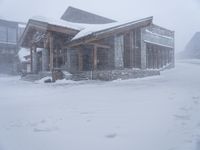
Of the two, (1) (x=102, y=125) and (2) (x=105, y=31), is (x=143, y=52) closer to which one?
(2) (x=105, y=31)

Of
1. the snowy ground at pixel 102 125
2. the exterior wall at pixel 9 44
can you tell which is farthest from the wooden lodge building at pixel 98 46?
the snowy ground at pixel 102 125

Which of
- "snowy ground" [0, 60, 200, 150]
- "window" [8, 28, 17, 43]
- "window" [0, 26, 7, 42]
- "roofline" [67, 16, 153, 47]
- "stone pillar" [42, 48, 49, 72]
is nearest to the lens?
"snowy ground" [0, 60, 200, 150]

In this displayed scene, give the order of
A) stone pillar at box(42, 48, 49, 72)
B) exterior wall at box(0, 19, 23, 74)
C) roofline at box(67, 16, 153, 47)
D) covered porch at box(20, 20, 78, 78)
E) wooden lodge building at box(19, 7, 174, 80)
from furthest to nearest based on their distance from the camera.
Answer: exterior wall at box(0, 19, 23, 74)
stone pillar at box(42, 48, 49, 72)
covered porch at box(20, 20, 78, 78)
wooden lodge building at box(19, 7, 174, 80)
roofline at box(67, 16, 153, 47)

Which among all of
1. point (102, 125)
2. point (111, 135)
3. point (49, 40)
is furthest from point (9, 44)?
A: point (111, 135)

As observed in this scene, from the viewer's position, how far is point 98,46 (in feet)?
39.1

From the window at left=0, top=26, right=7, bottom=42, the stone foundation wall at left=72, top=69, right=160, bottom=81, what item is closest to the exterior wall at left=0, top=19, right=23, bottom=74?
the window at left=0, top=26, right=7, bottom=42

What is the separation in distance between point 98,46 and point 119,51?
1633mm

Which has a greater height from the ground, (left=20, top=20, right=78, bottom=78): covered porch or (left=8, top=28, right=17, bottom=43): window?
(left=8, top=28, right=17, bottom=43): window

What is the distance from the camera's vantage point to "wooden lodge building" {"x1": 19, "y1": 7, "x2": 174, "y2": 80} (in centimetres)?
1162

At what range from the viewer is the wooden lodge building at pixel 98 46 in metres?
11.6

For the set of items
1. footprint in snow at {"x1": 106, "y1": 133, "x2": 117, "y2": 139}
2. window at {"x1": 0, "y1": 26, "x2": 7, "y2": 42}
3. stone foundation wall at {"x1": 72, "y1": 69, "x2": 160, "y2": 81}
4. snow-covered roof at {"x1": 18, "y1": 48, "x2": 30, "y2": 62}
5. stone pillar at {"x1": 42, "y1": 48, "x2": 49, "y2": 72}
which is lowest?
footprint in snow at {"x1": 106, "y1": 133, "x2": 117, "y2": 139}

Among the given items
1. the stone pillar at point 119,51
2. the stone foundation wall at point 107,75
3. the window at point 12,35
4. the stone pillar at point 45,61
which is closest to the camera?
the stone foundation wall at point 107,75

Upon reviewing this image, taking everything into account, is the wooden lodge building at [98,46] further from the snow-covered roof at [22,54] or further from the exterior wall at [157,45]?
the snow-covered roof at [22,54]

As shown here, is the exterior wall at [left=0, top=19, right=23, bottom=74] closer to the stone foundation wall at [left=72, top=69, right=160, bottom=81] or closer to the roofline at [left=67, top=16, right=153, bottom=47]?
the roofline at [left=67, top=16, right=153, bottom=47]
